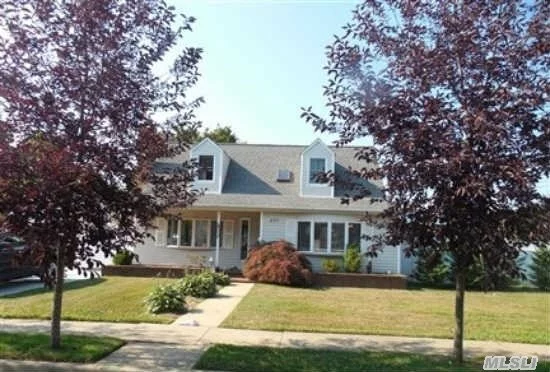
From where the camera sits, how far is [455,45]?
685 cm

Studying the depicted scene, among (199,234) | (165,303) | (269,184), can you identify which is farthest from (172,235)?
(165,303)

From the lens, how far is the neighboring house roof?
21.7 m

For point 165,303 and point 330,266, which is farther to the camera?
point 330,266

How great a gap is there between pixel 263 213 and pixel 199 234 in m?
3.51

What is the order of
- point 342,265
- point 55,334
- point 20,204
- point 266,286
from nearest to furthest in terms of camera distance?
point 20,204, point 55,334, point 266,286, point 342,265

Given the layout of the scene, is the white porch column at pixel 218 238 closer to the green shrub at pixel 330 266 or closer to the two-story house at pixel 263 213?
the two-story house at pixel 263 213

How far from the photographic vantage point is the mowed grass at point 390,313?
398 inches

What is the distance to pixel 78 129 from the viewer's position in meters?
7.09

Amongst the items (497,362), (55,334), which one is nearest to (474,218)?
(497,362)

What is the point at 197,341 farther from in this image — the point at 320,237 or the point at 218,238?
the point at 320,237

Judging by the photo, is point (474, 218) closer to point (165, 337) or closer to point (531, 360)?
point (531, 360)

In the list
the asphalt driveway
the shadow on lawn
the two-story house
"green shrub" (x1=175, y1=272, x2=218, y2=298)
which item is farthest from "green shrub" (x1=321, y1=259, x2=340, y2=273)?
the asphalt driveway

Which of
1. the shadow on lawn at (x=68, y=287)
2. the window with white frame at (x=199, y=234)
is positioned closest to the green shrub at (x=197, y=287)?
the shadow on lawn at (x=68, y=287)

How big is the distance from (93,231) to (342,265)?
15.1m
